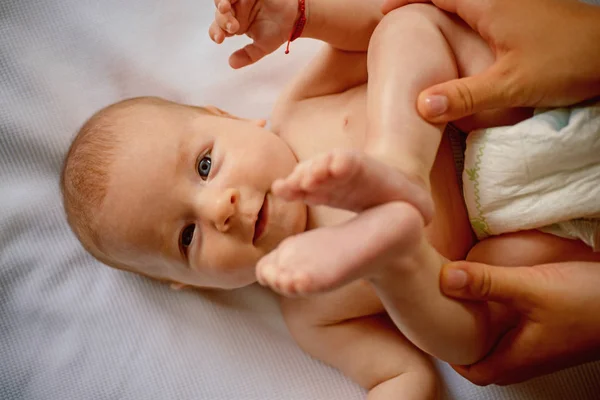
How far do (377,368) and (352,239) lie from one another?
0.48 metres

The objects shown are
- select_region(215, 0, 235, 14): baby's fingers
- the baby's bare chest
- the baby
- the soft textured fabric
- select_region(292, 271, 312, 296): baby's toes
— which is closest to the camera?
select_region(292, 271, 312, 296): baby's toes

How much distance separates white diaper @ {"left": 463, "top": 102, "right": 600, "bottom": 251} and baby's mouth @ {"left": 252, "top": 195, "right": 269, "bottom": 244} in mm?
374

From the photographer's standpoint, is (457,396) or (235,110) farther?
(235,110)

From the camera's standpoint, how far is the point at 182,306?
123cm

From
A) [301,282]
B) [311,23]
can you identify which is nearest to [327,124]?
[311,23]

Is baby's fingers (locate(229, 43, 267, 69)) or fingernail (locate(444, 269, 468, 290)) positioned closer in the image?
fingernail (locate(444, 269, 468, 290))

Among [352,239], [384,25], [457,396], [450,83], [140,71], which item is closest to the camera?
[352,239]

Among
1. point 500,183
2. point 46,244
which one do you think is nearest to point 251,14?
point 500,183

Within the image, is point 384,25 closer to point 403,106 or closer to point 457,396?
point 403,106

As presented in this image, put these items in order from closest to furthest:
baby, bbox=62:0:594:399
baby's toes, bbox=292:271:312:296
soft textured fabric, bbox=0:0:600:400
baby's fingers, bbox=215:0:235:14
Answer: baby's toes, bbox=292:271:312:296 < baby, bbox=62:0:594:399 < baby's fingers, bbox=215:0:235:14 < soft textured fabric, bbox=0:0:600:400

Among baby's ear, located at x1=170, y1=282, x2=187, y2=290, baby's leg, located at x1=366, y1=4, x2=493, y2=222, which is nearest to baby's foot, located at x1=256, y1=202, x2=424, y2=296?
baby's leg, located at x1=366, y1=4, x2=493, y2=222

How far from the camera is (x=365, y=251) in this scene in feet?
2.34

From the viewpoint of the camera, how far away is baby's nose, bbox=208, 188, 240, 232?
3.02 ft

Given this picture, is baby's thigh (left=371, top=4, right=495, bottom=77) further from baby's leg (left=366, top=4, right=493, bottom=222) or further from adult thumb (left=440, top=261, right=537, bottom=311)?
adult thumb (left=440, top=261, right=537, bottom=311)
